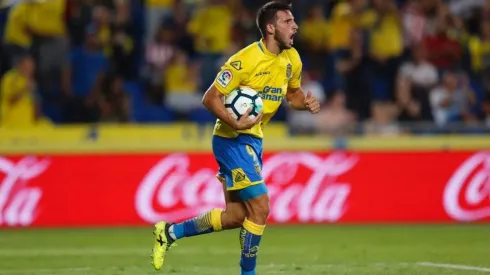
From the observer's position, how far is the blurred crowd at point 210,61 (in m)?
15.9

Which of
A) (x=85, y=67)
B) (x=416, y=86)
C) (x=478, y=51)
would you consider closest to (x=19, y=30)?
(x=85, y=67)

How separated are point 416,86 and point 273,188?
10.5 feet

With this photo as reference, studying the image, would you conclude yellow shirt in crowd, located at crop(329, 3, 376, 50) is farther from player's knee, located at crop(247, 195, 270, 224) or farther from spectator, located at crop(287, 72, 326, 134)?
player's knee, located at crop(247, 195, 270, 224)

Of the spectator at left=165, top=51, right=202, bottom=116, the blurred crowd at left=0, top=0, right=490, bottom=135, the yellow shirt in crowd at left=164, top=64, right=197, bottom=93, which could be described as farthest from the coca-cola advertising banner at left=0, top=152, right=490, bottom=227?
the yellow shirt in crowd at left=164, top=64, right=197, bottom=93

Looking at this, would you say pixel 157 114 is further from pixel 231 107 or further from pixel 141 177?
pixel 231 107

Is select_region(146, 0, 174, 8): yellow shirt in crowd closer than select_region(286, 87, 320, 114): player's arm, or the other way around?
select_region(286, 87, 320, 114): player's arm

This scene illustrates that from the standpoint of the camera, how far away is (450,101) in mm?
16250

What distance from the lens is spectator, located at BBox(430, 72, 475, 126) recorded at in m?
16.1

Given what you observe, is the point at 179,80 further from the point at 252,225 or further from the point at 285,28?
the point at 252,225

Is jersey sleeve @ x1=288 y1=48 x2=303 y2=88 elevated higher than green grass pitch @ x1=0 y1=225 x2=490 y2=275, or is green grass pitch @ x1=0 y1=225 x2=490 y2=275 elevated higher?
jersey sleeve @ x1=288 y1=48 x2=303 y2=88

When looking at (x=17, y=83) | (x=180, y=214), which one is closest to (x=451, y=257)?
(x=180, y=214)

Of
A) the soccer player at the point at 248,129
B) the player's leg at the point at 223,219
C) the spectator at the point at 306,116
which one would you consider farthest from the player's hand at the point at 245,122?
the spectator at the point at 306,116

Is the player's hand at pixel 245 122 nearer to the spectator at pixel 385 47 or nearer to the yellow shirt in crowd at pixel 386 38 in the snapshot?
the spectator at pixel 385 47

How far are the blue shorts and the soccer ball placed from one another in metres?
0.29
